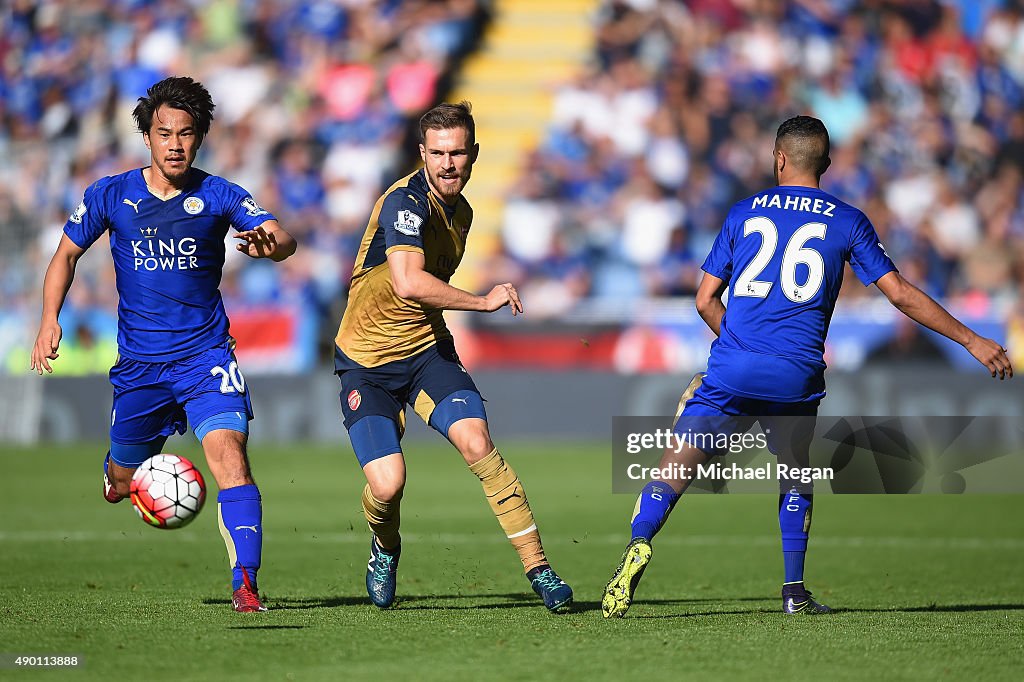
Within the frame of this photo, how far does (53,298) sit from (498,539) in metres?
4.61

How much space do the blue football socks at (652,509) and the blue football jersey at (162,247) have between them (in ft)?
7.13

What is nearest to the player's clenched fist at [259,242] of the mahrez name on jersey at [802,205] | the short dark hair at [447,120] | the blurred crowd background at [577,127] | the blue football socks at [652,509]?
the short dark hair at [447,120]

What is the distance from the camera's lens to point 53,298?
677 cm

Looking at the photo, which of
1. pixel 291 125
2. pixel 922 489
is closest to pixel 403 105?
Result: pixel 291 125

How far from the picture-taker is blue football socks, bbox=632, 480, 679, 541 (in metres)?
6.54

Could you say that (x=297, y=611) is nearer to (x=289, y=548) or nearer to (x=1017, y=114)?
(x=289, y=548)

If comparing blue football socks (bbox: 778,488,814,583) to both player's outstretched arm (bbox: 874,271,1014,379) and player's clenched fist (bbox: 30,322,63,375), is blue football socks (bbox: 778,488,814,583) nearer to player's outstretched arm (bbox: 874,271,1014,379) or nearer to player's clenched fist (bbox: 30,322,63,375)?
player's outstretched arm (bbox: 874,271,1014,379)

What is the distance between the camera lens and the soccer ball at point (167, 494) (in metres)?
6.60

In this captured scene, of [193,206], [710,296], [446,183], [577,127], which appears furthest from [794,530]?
[577,127]

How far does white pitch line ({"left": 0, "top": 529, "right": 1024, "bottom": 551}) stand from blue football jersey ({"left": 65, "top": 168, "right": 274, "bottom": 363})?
3.58 metres

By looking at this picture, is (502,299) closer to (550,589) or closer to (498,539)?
(550,589)

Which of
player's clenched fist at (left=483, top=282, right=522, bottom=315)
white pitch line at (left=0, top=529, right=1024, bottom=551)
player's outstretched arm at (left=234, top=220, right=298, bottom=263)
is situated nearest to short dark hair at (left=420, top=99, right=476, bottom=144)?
player's outstretched arm at (left=234, top=220, right=298, bottom=263)

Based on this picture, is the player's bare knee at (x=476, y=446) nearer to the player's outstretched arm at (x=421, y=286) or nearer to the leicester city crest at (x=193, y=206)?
the player's outstretched arm at (x=421, y=286)

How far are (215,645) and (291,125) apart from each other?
1684cm
